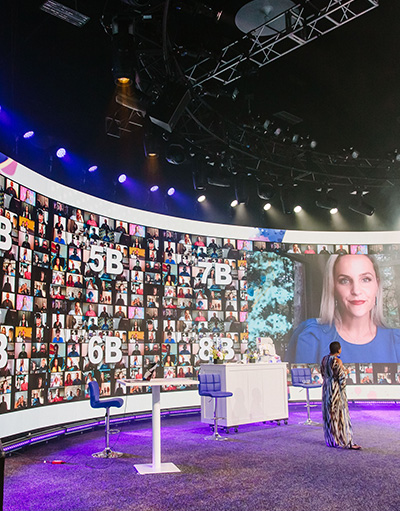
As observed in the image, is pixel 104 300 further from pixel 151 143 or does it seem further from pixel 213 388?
pixel 151 143

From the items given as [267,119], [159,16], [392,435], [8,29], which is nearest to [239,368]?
[392,435]

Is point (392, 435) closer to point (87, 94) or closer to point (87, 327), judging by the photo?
point (87, 327)

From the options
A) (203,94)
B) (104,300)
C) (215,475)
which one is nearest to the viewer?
(215,475)

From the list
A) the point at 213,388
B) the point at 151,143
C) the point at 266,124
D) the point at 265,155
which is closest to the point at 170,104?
the point at 151,143

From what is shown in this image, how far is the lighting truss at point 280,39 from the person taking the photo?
250 inches

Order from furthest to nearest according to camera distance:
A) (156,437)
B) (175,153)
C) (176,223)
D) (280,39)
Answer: (176,223)
(175,153)
(280,39)
(156,437)

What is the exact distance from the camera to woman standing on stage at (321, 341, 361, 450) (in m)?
6.90

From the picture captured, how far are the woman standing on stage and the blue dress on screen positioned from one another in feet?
17.1

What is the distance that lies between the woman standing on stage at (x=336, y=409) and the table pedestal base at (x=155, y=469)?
2.45 m

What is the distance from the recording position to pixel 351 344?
12422 millimetres

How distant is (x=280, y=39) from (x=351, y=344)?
824 cm

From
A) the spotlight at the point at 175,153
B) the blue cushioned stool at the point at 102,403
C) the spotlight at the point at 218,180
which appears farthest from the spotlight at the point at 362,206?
the blue cushioned stool at the point at 102,403

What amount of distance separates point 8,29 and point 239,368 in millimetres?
6497

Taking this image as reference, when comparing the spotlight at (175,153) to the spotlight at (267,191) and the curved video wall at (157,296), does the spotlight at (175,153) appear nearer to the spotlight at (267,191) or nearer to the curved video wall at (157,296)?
the curved video wall at (157,296)
